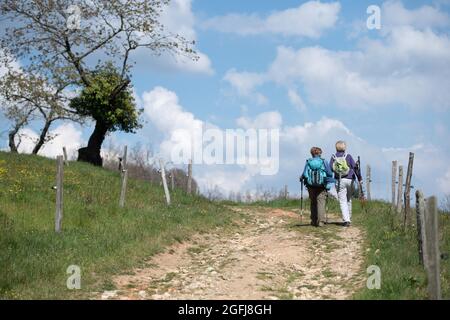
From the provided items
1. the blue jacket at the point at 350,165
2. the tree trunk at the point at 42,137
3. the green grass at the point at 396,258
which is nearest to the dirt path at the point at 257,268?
the green grass at the point at 396,258

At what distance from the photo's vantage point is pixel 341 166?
17.4 meters

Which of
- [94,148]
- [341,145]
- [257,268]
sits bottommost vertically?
[257,268]

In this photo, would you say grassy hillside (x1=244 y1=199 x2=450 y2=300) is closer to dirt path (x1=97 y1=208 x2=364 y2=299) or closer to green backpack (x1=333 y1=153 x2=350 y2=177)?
dirt path (x1=97 y1=208 x2=364 y2=299)

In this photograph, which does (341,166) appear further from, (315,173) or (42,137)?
(42,137)

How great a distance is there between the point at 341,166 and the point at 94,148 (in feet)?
71.7

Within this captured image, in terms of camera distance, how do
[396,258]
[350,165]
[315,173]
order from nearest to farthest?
[396,258]
[315,173]
[350,165]

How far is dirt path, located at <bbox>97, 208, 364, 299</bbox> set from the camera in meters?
10.5

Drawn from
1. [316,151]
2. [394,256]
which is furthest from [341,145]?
[394,256]

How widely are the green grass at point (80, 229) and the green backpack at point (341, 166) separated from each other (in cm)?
459

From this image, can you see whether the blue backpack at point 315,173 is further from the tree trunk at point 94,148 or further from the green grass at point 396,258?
the tree trunk at point 94,148

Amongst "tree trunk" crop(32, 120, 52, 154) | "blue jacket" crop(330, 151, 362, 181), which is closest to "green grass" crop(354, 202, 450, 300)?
"blue jacket" crop(330, 151, 362, 181)

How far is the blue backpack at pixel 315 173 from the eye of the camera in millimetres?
16703
